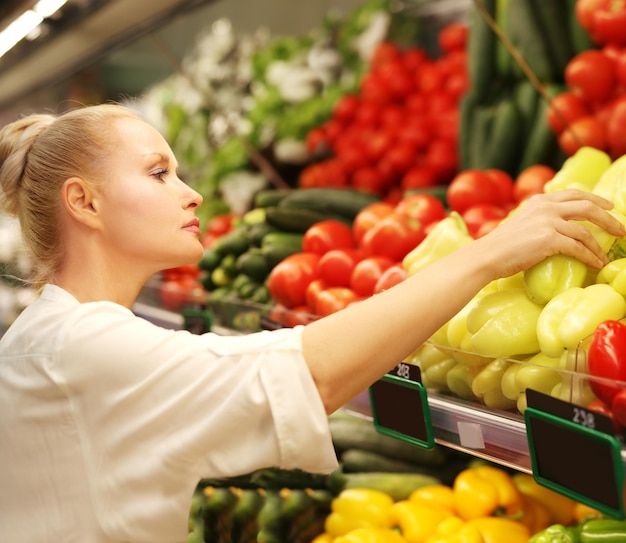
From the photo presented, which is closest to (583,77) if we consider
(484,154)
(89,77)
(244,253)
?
(484,154)

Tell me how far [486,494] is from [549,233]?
0.81 meters

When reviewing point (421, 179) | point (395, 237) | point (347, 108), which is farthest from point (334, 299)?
point (347, 108)

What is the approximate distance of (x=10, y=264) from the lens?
6.35 feet

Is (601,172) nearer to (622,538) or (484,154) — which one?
(622,538)

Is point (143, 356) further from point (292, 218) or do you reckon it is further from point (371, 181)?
point (371, 181)

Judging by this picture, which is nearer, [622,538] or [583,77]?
[622,538]

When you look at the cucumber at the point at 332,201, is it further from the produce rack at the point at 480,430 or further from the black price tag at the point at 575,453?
the black price tag at the point at 575,453

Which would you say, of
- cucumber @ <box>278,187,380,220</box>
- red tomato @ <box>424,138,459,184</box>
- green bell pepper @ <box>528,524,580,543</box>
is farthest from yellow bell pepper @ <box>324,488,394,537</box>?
red tomato @ <box>424,138,459,184</box>

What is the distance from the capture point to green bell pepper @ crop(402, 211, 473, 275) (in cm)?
177

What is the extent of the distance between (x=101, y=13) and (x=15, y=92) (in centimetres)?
168

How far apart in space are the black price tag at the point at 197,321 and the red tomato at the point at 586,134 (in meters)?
1.20

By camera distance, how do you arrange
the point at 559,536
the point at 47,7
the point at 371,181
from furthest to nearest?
the point at 371,181, the point at 47,7, the point at 559,536

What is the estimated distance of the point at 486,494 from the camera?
189 cm

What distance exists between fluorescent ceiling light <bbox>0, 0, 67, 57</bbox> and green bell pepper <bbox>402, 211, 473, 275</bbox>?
1.47 metres
